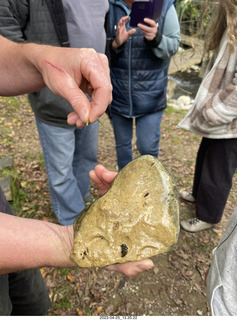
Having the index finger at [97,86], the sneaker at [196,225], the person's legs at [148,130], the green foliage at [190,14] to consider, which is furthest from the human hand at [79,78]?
the green foliage at [190,14]

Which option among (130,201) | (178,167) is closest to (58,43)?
(130,201)

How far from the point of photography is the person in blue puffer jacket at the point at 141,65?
112 inches

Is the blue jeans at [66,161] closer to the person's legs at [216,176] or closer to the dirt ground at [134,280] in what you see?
the dirt ground at [134,280]

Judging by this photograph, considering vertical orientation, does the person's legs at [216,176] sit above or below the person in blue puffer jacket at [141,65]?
below

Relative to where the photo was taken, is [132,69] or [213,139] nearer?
[213,139]

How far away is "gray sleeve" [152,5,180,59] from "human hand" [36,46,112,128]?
1.64 meters

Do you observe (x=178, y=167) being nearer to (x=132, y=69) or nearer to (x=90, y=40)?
(x=132, y=69)

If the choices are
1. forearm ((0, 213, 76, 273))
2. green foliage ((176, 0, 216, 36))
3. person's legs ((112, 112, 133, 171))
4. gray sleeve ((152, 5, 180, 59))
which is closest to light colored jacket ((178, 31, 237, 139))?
gray sleeve ((152, 5, 180, 59))

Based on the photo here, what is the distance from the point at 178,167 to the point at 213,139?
217 cm

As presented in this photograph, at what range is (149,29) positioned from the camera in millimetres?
2730

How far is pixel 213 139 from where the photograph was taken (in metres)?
2.79

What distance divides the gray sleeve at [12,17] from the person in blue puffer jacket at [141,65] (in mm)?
1117

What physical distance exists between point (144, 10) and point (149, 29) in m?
0.21

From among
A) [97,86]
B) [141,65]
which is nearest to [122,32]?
[141,65]
